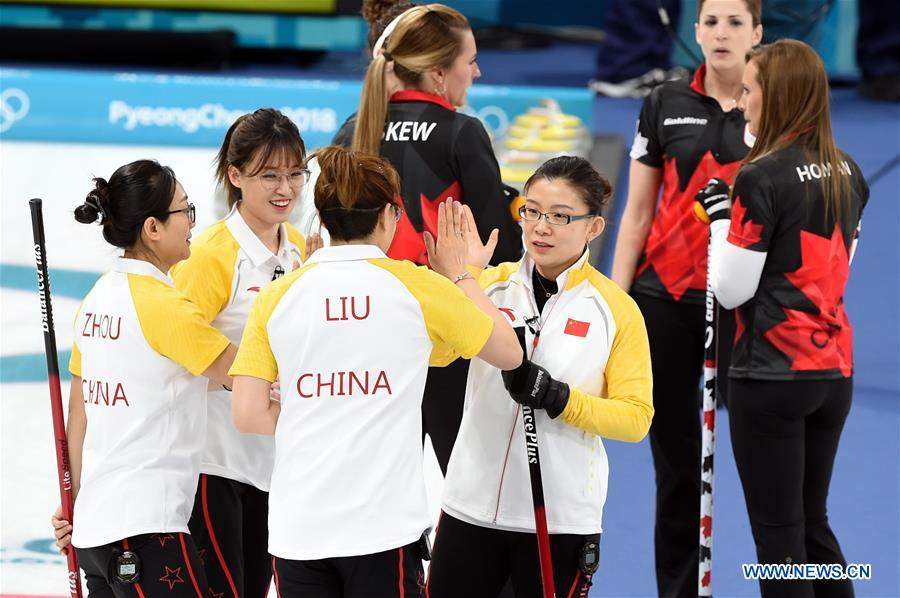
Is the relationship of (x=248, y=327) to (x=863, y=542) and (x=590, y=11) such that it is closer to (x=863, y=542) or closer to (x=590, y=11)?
(x=863, y=542)

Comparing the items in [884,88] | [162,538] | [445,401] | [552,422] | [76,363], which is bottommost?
[162,538]

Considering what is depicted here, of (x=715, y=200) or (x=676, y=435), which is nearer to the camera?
(x=715, y=200)

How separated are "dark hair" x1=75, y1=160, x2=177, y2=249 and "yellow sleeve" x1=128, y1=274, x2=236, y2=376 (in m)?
0.15

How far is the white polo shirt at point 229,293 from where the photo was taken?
3143mm

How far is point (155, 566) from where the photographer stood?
2.85 metres

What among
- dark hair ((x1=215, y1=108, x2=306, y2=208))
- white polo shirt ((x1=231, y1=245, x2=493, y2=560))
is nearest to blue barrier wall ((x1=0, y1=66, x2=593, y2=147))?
dark hair ((x1=215, y1=108, x2=306, y2=208))

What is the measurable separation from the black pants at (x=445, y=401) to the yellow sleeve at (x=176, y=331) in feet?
2.79

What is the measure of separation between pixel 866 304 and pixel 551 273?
15.2 feet

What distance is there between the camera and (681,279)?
4.02 meters

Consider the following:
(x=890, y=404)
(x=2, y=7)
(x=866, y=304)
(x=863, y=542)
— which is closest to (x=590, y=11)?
(x=2, y=7)

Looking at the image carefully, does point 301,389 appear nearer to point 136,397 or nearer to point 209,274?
point 136,397

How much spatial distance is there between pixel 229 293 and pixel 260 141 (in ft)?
1.23

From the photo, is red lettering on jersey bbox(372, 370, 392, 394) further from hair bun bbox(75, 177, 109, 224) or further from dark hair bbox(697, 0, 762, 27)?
dark hair bbox(697, 0, 762, 27)

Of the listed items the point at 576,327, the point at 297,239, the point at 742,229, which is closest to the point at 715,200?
the point at 742,229
